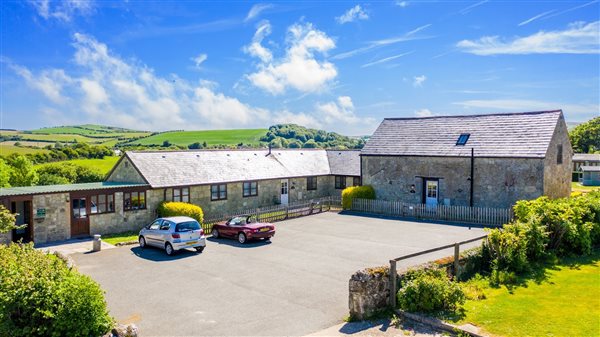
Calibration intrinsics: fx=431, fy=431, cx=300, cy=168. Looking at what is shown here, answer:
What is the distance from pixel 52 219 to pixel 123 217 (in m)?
4.07

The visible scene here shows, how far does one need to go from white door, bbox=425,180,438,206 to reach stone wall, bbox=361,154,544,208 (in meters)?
0.35

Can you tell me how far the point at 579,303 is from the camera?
13086mm

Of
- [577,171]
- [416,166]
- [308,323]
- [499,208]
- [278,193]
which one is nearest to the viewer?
[308,323]

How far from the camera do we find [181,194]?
29.5m

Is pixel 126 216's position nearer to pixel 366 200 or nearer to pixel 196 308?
pixel 196 308

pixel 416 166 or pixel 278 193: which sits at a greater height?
pixel 416 166

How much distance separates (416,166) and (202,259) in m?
19.9

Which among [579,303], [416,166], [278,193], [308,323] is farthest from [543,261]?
[278,193]

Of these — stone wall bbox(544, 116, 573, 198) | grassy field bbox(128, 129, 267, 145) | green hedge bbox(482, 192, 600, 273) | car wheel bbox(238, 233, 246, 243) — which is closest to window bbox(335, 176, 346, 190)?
stone wall bbox(544, 116, 573, 198)

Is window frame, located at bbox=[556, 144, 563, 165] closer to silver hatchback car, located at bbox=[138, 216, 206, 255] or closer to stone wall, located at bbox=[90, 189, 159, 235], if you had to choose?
silver hatchback car, located at bbox=[138, 216, 206, 255]

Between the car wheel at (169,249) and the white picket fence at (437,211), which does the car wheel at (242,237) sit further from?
the white picket fence at (437,211)

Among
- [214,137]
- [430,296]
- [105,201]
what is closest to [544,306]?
[430,296]

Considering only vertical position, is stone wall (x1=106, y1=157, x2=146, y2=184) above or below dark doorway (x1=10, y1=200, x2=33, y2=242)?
above

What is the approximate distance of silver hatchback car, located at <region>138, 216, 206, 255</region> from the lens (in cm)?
2038
